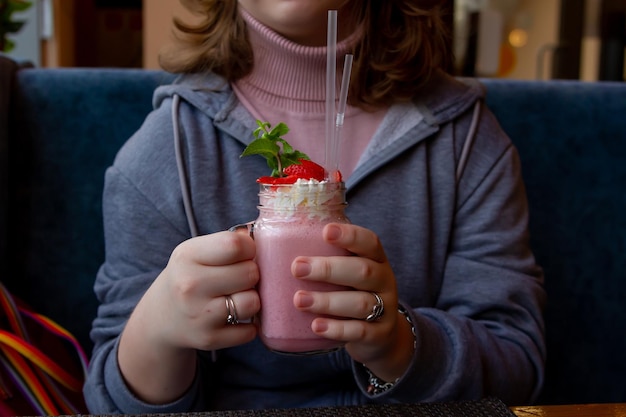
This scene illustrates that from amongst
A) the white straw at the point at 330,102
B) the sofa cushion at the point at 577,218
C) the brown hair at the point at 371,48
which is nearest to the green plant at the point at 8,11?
the brown hair at the point at 371,48

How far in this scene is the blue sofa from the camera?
1.46 metres

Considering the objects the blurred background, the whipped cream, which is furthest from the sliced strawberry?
the blurred background

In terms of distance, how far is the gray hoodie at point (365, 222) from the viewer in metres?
1.11

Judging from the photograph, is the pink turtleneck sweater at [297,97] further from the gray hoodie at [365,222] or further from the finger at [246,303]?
the finger at [246,303]

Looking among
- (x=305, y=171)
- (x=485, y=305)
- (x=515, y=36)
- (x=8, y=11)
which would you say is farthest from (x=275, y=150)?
(x=515, y=36)

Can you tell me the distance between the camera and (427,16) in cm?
126

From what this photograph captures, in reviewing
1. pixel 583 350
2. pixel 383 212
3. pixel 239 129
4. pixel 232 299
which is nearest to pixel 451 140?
pixel 383 212

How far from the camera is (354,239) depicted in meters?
0.74

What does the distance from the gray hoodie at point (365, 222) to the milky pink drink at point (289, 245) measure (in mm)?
375

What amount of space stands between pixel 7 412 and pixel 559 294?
1116mm

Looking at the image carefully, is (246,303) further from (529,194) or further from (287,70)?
(529,194)

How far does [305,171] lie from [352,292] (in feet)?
0.45

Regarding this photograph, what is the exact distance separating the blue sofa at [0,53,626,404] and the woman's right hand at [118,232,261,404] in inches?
24.9

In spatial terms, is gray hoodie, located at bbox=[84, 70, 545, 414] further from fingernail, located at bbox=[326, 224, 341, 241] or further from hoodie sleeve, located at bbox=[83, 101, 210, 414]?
fingernail, located at bbox=[326, 224, 341, 241]
